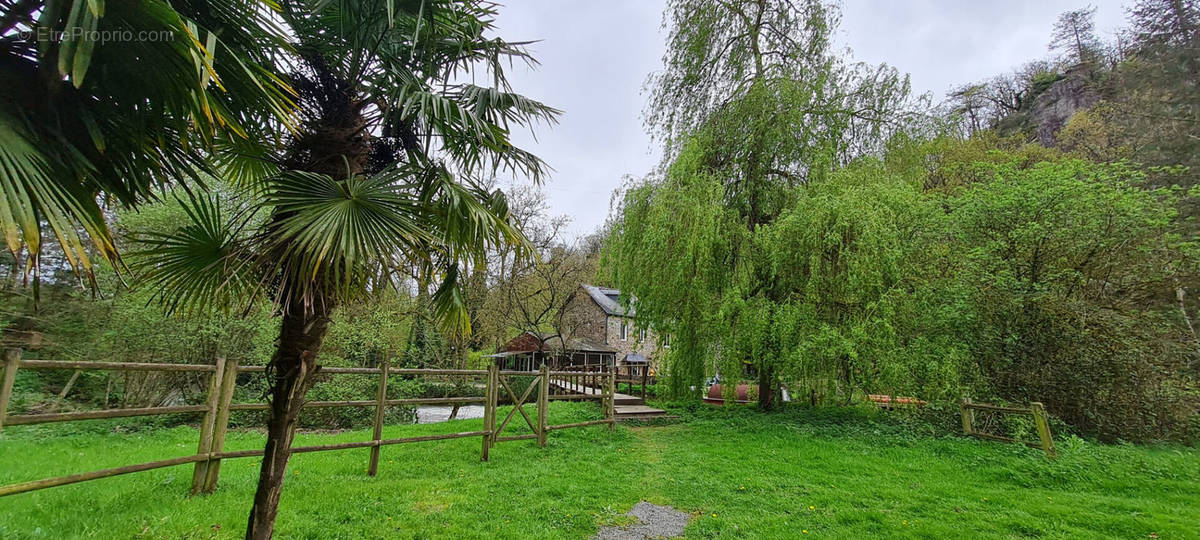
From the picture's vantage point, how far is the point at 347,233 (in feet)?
7.72

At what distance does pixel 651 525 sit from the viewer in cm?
387

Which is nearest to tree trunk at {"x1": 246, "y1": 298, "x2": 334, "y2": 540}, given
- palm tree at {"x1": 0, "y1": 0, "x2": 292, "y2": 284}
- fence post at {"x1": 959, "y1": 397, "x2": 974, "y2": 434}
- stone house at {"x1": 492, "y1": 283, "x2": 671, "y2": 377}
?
palm tree at {"x1": 0, "y1": 0, "x2": 292, "y2": 284}

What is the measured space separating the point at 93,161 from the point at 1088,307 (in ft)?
36.6

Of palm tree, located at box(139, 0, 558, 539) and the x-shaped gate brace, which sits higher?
palm tree, located at box(139, 0, 558, 539)

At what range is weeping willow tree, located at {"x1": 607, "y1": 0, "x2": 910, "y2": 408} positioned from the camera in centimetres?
888

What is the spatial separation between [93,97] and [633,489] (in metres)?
4.88

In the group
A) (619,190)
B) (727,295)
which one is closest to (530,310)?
(619,190)

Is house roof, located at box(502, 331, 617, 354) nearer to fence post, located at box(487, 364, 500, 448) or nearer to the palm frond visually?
fence post, located at box(487, 364, 500, 448)

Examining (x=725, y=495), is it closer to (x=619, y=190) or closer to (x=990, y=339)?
(x=990, y=339)

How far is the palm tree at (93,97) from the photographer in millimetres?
1418

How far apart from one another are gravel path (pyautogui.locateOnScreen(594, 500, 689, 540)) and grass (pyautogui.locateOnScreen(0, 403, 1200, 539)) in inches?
5.2

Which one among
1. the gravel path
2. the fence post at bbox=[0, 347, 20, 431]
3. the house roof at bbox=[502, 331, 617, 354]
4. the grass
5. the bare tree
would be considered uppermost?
the bare tree

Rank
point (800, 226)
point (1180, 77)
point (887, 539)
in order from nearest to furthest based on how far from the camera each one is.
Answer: point (887, 539), point (800, 226), point (1180, 77)

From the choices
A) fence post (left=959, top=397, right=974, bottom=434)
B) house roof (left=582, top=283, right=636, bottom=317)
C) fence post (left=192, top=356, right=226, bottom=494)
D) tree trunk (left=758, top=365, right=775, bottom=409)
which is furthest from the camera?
house roof (left=582, top=283, right=636, bottom=317)
